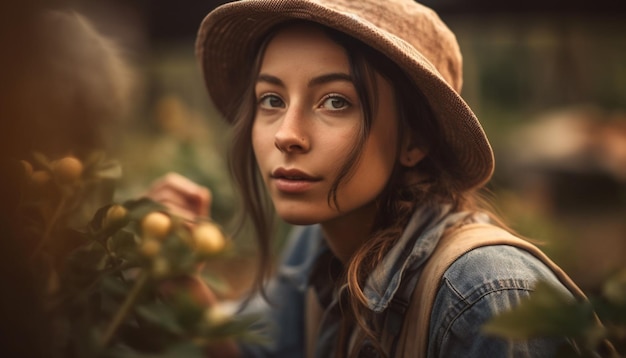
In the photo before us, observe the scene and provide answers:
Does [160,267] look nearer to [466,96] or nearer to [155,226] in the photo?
[155,226]

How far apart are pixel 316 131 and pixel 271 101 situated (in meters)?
0.20

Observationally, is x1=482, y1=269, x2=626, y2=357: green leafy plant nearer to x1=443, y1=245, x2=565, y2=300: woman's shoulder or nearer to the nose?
x1=443, y1=245, x2=565, y2=300: woman's shoulder

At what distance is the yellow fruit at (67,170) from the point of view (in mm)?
1131

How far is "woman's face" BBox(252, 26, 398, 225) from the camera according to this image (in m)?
1.53

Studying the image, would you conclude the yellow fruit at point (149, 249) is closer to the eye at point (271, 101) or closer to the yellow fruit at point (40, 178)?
the yellow fruit at point (40, 178)

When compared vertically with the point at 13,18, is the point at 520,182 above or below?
below

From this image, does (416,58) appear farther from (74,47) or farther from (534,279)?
(74,47)

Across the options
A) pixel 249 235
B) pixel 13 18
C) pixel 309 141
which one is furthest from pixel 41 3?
pixel 249 235

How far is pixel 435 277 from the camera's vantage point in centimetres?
146

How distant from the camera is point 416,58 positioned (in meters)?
1.45

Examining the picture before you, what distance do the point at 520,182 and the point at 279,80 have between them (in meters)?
7.36

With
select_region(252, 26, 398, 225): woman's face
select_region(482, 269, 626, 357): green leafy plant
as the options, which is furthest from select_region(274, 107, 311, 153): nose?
select_region(482, 269, 626, 357): green leafy plant

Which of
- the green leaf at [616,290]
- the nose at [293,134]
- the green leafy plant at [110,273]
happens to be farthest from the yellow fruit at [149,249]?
the green leaf at [616,290]

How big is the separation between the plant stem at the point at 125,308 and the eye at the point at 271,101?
715 millimetres
